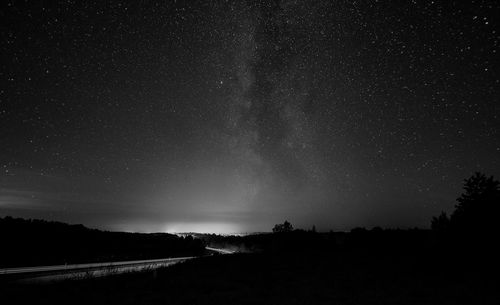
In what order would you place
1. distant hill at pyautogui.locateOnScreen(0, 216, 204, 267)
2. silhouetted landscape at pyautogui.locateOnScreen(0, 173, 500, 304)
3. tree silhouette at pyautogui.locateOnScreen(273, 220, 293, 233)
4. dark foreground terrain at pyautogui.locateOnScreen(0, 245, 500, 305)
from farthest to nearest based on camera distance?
tree silhouette at pyautogui.locateOnScreen(273, 220, 293, 233), distant hill at pyautogui.locateOnScreen(0, 216, 204, 267), silhouetted landscape at pyautogui.locateOnScreen(0, 173, 500, 304), dark foreground terrain at pyautogui.locateOnScreen(0, 245, 500, 305)

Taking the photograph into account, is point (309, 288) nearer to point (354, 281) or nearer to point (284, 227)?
point (354, 281)

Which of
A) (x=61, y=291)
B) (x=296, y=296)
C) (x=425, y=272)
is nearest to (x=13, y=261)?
(x=61, y=291)

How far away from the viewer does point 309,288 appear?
1719 centimetres

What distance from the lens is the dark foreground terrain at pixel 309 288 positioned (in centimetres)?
1327

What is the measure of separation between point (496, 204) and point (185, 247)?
242ft

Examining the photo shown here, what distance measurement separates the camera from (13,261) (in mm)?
37094

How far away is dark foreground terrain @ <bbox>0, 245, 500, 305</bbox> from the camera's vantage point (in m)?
13.3

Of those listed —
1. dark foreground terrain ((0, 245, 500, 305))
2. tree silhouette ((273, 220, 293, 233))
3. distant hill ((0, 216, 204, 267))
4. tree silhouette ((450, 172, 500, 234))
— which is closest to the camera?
dark foreground terrain ((0, 245, 500, 305))

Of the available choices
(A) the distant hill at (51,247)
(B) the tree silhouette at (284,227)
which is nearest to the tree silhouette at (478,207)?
(A) the distant hill at (51,247)

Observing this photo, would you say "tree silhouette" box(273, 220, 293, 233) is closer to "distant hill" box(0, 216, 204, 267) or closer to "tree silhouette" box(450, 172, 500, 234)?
"distant hill" box(0, 216, 204, 267)

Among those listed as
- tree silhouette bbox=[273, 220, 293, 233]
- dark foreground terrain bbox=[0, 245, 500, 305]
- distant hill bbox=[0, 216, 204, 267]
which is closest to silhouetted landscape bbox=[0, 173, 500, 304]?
dark foreground terrain bbox=[0, 245, 500, 305]

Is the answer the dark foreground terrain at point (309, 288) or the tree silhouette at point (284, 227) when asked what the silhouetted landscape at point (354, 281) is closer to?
the dark foreground terrain at point (309, 288)

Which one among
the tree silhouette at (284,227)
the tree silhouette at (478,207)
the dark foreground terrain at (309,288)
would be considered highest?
the tree silhouette at (284,227)

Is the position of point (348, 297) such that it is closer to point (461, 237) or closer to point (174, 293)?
point (174, 293)
